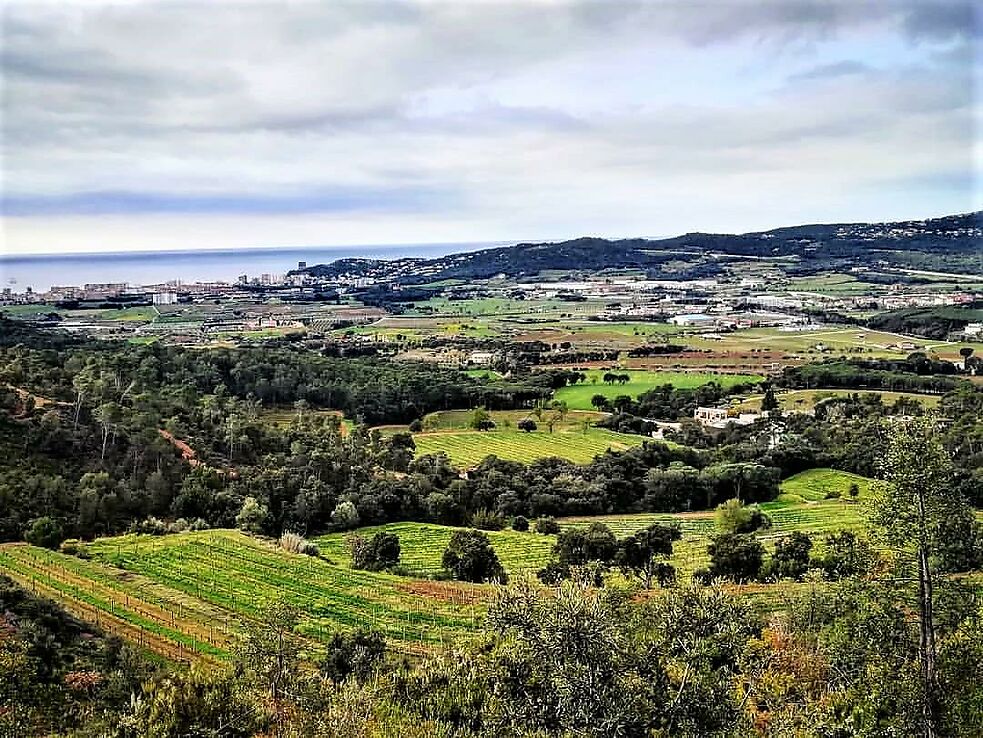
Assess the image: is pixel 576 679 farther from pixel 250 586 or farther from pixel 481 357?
pixel 481 357

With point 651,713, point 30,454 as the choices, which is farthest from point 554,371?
point 651,713

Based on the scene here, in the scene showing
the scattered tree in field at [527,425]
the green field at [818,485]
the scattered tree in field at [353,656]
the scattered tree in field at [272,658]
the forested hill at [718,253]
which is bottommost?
the green field at [818,485]

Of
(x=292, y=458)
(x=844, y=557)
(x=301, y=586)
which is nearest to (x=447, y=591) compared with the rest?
(x=301, y=586)

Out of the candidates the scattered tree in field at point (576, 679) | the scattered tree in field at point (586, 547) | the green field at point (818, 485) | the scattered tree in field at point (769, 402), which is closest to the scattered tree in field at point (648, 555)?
the scattered tree in field at point (586, 547)

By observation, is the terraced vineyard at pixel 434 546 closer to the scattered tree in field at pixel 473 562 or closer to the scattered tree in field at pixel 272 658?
Answer: the scattered tree in field at pixel 473 562

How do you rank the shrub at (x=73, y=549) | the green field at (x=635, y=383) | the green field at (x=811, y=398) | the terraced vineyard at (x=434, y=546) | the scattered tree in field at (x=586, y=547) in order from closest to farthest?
the shrub at (x=73, y=549) < the scattered tree in field at (x=586, y=547) < the terraced vineyard at (x=434, y=546) < the green field at (x=811, y=398) < the green field at (x=635, y=383)

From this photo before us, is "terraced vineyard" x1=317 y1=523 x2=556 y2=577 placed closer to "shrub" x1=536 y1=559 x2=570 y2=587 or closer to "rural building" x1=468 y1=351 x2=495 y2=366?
"shrub" x1=536 y1=559 x2=570 y2=587

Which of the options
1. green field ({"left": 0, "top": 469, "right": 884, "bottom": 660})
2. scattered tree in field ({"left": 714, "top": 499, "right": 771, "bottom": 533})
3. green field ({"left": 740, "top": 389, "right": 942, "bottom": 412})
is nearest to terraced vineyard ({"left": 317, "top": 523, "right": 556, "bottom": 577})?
green field ({"left": 0, "top": 469, "right": 884, "bottom": 660})
